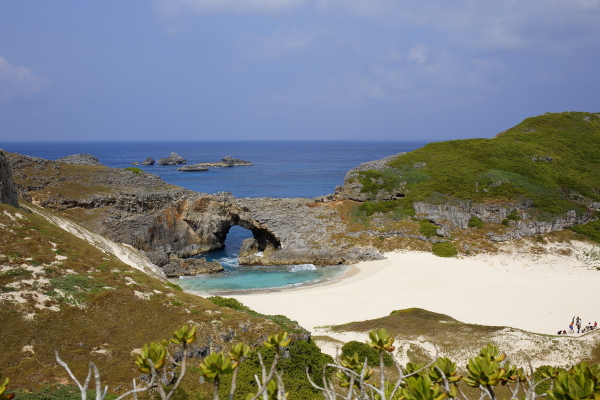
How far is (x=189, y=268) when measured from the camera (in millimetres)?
45844

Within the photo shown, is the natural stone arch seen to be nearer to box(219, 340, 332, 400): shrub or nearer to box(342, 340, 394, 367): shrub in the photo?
box(342, 340, 394, 367): shrub

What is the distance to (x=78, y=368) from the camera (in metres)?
15.9

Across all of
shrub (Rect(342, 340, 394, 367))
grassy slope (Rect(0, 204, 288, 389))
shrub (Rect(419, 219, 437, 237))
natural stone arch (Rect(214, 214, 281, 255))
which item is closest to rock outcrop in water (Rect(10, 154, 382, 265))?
natural stone arch (Rect(214, 214, 281, 255))

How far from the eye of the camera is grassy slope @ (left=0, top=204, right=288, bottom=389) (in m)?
16.2

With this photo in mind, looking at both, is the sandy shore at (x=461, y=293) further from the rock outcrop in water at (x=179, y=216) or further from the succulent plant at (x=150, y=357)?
the succulent plant at (x=150, y=357)

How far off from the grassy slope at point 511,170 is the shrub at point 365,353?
38809mm

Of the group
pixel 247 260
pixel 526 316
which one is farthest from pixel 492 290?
pixel 247 260

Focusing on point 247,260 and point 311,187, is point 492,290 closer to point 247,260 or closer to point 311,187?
point 247,260

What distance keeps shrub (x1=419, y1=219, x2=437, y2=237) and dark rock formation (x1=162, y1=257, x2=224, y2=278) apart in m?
25.0

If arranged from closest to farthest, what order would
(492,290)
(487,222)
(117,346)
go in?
(117,346) → (492,290) → (487,222)

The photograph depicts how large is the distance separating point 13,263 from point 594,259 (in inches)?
2103

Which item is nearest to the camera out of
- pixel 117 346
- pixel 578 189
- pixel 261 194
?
pixel 117 346

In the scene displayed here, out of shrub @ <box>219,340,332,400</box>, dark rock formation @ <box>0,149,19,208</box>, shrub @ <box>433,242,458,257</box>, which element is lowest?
shrub @ <box>433,242,458,257</box>

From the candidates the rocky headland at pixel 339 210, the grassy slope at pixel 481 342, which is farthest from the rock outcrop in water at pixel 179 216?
the grassy slope at pixel 481 342
